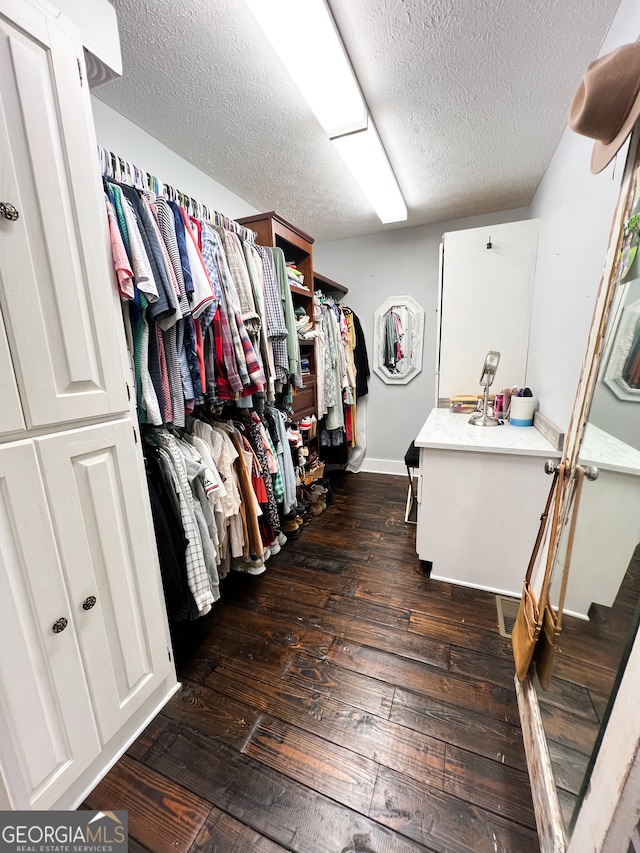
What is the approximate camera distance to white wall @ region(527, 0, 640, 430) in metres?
1.16

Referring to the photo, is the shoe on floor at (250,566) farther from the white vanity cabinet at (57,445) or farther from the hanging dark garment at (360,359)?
the hanging dark garment at (360,359)

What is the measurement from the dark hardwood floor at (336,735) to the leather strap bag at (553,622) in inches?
11.3

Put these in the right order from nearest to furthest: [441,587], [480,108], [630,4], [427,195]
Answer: [630,4], [480,108], [441,587], [427,195]

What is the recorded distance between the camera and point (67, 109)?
2.61 feet

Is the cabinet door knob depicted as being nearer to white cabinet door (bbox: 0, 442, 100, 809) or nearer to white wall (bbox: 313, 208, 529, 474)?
white cabinet door (bbox: 0, 442, 100, 809)

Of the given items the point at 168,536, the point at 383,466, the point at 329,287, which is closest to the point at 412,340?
the point at 329,287

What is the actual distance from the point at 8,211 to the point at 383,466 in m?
3.33

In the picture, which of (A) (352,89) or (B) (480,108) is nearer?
(A) (352,89)

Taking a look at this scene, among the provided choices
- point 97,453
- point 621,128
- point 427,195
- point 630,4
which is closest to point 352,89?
point 630,4

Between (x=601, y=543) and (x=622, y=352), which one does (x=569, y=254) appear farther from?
(x=601, y=543)

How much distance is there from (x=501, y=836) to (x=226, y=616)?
124cm

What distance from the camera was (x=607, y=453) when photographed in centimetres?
84

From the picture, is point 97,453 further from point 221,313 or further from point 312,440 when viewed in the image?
point 312,440

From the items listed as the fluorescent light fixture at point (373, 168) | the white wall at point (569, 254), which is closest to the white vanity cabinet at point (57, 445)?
the fluorescent light fixture at point (373, 168)
